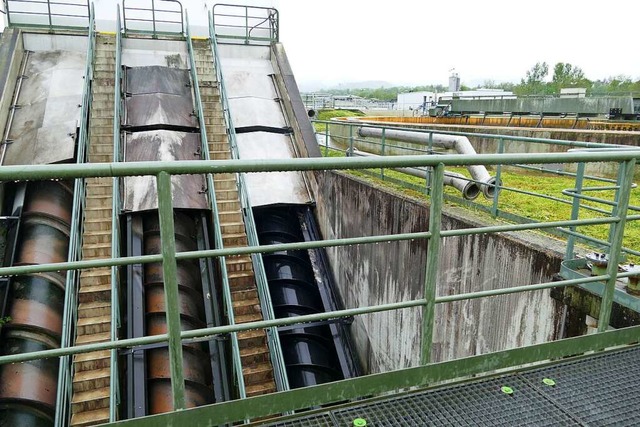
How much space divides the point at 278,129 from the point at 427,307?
29.4 feet

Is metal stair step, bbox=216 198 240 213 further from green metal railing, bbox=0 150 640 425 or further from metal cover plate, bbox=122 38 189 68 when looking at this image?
green metal railing, bbox=0 150 640 425

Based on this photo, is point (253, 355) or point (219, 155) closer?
point (253, 355)

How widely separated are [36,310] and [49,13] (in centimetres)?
865

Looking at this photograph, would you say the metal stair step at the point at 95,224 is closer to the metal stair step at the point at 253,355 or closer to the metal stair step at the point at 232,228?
the metal stair step at the point at 232,228

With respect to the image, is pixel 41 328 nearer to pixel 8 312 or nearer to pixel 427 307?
pixel 8 312

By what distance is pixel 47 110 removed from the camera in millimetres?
9727

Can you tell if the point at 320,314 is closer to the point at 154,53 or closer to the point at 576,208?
the point at 576,208

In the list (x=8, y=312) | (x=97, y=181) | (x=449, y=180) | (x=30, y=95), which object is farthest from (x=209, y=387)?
(x=30, y=95)

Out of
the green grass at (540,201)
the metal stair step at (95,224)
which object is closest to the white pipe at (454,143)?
the green grass at (540,201)

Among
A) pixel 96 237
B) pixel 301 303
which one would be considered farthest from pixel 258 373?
pixel 96 237

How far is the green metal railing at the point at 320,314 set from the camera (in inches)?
75.1

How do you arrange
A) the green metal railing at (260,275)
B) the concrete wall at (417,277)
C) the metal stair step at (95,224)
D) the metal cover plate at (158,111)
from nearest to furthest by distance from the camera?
the concrete wall at (417,277), the green metal railing at (260,275), the metal stair step at (95,224), the metal cover plate at (158,111)

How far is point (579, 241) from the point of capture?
18.2 feet

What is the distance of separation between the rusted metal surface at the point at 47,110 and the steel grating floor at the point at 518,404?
8.29 m
